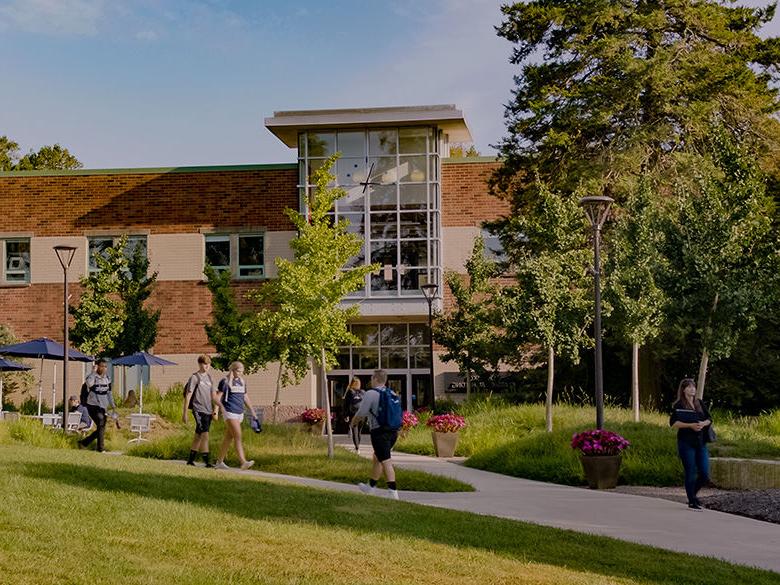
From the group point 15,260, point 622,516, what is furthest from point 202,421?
point 15,260

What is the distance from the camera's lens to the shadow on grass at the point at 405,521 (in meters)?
9.79

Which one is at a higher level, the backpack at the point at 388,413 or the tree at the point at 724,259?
the tree at the point at 724,259

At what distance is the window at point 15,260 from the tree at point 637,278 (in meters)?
22.7

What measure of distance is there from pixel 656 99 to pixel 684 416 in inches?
716

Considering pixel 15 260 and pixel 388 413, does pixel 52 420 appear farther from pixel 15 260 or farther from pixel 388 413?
pixel 15 260

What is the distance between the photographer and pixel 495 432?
2573 centimetres

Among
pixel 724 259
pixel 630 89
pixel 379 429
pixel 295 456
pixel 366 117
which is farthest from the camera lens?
pixel 366 117

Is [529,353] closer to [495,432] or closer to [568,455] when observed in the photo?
[495,432]

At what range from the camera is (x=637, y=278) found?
86.5 ft

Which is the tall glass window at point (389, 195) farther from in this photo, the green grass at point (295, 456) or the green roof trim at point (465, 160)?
the green grass at point (295, 456)

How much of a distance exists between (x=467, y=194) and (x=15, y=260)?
54.3 feet

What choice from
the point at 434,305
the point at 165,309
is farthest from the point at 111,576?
the point at 165,309

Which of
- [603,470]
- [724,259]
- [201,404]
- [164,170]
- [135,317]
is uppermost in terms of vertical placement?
[164,170]

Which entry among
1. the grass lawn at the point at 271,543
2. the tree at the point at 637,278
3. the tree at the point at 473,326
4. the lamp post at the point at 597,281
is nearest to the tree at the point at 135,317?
the tree at the point at 473,326
